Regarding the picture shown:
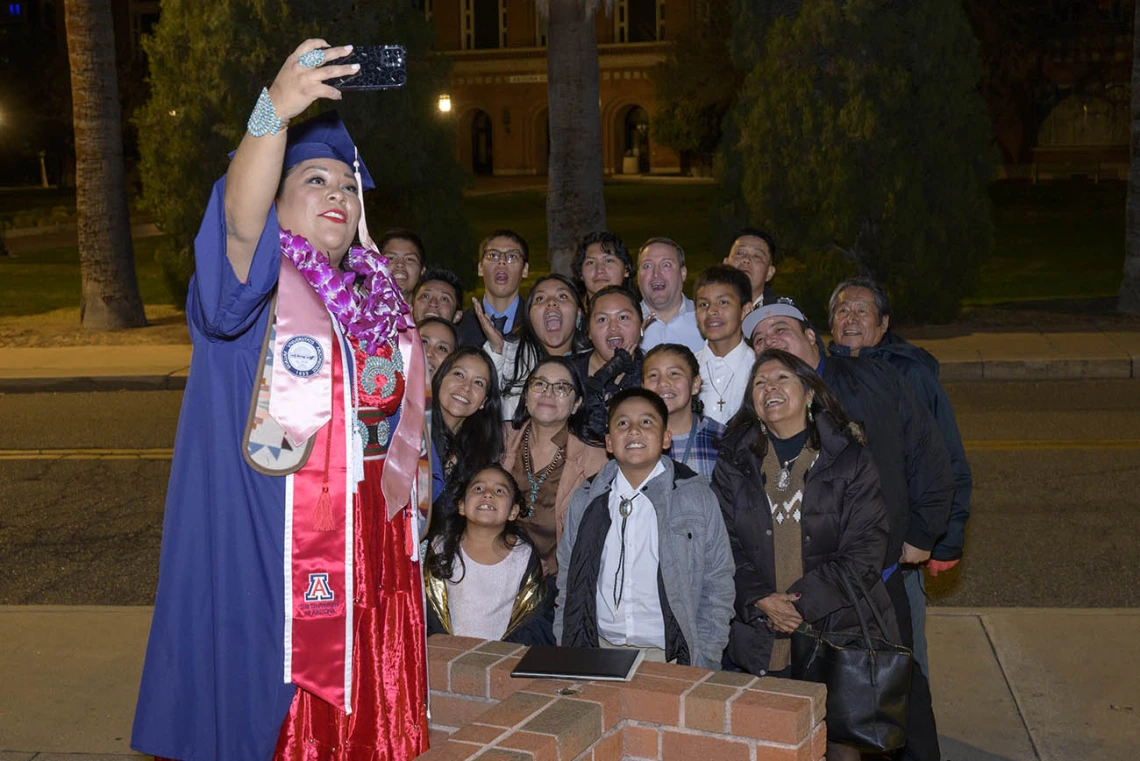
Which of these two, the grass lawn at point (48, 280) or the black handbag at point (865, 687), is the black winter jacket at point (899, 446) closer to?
the black handbag at point (865, 687)

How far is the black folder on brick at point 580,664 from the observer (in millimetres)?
3518

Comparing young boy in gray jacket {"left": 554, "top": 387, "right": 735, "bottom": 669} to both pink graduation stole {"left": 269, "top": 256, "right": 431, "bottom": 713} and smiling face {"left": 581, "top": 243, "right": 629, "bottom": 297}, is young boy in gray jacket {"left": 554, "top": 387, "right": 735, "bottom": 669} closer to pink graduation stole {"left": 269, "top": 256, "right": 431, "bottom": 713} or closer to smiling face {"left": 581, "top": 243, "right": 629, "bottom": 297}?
pink graduation stole {"left": 269, "top": 256, "right": 431, "bottom": 713}

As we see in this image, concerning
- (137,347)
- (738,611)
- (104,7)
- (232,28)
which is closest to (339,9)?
(232,28)

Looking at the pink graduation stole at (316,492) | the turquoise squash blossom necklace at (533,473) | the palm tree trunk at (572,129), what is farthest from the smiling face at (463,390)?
the palm tree trunk at (572,129)

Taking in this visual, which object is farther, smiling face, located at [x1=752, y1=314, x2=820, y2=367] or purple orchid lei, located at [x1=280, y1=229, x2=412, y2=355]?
smiling face, located at [x1=752, y1=314, x2=820, y2=367]

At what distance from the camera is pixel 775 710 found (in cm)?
330

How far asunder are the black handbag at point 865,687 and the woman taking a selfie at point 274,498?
1626 millimetres

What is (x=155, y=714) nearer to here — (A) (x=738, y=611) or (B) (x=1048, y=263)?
(A) (x=738, y=611)

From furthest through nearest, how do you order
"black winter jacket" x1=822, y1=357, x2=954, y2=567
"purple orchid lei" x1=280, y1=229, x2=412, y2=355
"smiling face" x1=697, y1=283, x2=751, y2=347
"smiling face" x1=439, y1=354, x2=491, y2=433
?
"smiling face" x1=697, y1=283, x2=751, y2=347, "smiling face" x1=439, y1=354, x2=491, y2=433, "black winter jacket" x1=822, y1=357, x2=954, y2=567, "purple orchid lei" x1=280, y1=229, x2=412, y2=355

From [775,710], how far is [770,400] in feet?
5.08

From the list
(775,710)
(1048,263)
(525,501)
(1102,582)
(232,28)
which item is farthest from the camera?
(1048,263)

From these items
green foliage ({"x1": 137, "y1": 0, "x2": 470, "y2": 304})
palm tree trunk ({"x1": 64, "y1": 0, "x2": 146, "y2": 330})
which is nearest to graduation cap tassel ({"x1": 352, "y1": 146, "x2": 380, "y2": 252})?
green foliage ({"x1": 137, "y1": 0, "x2": 470, "y2": 304})

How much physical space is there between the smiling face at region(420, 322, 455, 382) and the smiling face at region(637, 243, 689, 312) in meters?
1.15

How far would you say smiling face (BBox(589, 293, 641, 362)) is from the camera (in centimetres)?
629
